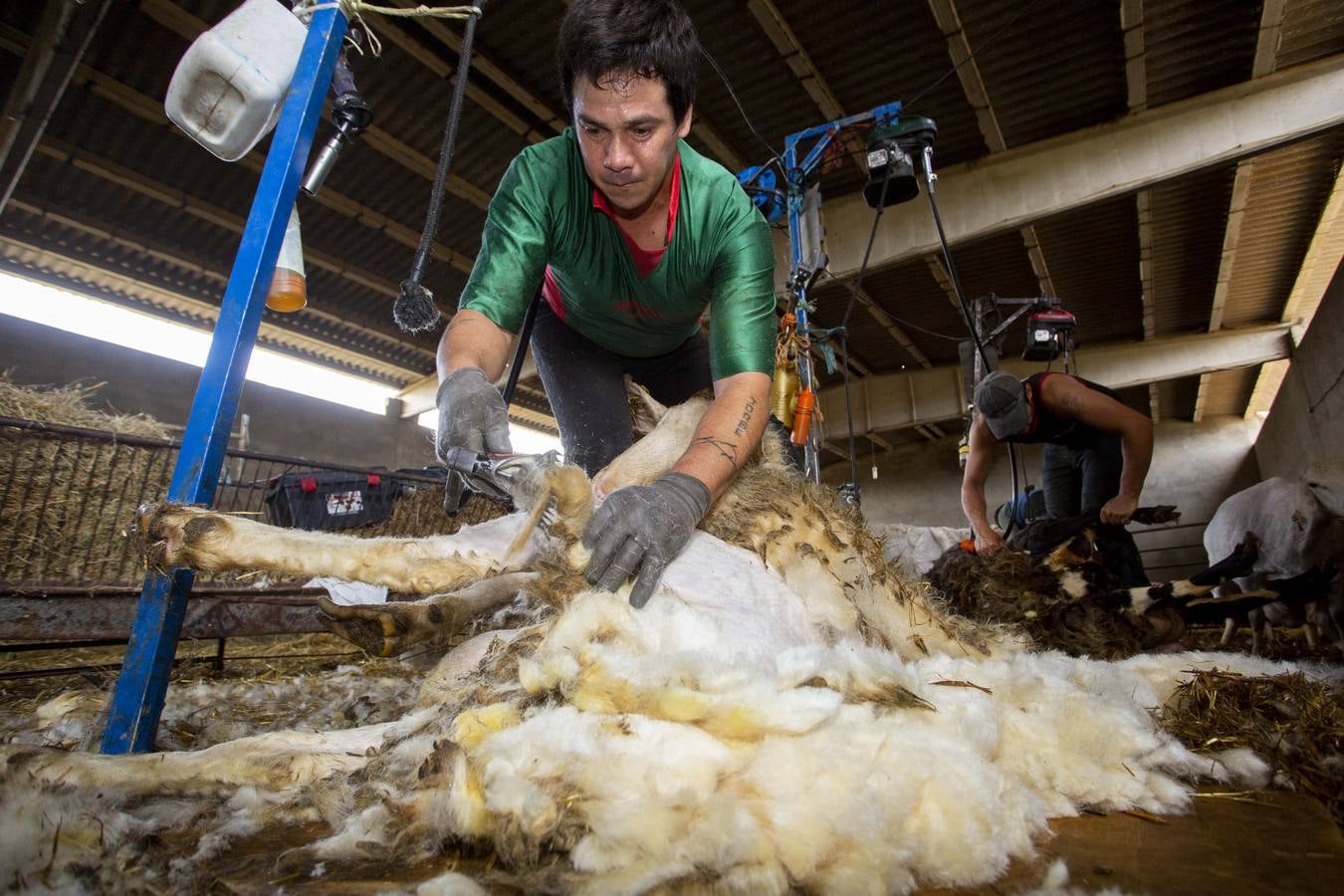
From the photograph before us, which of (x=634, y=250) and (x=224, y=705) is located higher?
(x=634, y=250)

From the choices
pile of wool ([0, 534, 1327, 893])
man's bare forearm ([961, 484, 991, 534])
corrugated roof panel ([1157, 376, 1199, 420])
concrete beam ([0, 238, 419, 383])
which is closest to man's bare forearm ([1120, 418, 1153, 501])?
man's bare forearm ([961, 484, 991, 534])

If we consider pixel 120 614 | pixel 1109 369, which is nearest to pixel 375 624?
pixel 120 614

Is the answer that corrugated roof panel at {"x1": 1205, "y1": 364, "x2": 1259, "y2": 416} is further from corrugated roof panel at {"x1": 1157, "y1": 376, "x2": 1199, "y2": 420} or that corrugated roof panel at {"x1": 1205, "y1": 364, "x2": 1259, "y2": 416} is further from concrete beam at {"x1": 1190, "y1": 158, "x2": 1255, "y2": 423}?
concrete beam at {"x1": 1190, "y1": 158, "x2": 1255, "y2": 423}

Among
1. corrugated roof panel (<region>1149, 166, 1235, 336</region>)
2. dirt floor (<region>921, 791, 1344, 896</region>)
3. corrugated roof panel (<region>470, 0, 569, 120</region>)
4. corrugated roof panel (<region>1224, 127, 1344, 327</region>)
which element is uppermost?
corrugated roof panel (<region>1224, 127, 1344, 327</region>)

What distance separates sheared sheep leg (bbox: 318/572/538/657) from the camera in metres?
1.38

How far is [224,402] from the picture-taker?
1.50 meters

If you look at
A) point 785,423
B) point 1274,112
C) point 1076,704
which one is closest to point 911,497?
point 1274,112

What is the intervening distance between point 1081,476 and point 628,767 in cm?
425

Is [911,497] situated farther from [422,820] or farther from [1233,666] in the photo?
[422,820]

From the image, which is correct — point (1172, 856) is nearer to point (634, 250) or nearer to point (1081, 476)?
point (634, 250)

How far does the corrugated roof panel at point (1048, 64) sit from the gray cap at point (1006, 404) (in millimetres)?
2245

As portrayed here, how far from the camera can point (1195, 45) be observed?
15.5 ft

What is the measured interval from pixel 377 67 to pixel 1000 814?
5553 mm

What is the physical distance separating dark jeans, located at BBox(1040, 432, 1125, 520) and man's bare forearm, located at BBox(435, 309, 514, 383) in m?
3.51
